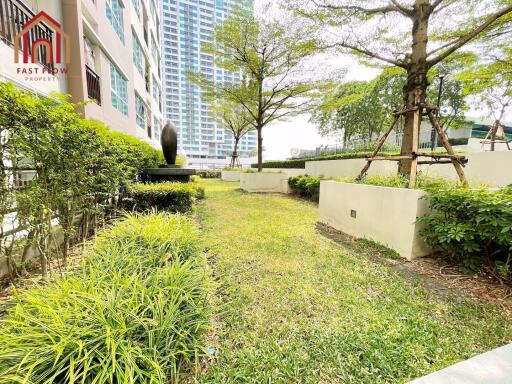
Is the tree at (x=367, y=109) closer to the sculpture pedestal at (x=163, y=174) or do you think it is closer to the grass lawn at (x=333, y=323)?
the sculpture pedestal at (x=163, y=174)

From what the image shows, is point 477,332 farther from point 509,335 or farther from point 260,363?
point 260,363

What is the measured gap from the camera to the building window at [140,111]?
1290 centimetres

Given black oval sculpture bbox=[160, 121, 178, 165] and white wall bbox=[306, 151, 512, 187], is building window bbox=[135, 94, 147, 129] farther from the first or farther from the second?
white wall bbox=[306, 151, 512, 187]

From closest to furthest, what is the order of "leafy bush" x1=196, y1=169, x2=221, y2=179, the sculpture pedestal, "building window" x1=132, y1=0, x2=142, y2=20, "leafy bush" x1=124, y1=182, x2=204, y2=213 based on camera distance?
"leafy bush" x1=124, y1=182, x2=204, y2=213, the sculpture pedestal, "building window" x1=132, y1=0, x2=142, y2=20, "leafy bush" x1=196, y1=169, x2=221, y2=179

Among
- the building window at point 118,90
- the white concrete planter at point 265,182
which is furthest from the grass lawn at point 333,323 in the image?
the building window at point 118,90

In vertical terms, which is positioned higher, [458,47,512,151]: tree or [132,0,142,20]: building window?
[132,0,142,20]: building window

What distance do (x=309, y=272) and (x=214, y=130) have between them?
5233cm

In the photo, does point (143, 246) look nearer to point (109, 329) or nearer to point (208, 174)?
point (109, 329)

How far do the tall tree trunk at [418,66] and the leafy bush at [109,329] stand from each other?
15.6ft

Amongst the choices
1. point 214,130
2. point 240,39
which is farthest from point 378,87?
point 214,130

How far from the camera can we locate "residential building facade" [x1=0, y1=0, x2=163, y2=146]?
440 centimetres

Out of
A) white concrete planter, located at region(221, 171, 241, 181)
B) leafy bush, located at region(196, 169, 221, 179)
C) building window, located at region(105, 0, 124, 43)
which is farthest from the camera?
leafy bush, located at region(196, 169, 221, 179)

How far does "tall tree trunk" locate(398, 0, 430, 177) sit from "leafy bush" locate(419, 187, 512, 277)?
5.27 ft

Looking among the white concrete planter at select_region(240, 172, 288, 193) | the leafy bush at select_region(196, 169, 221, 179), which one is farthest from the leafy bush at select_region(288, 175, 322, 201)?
the leafy bush at select_region(196, 169, 221, 179)
